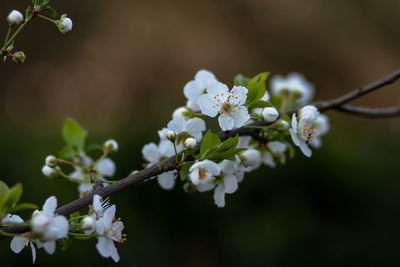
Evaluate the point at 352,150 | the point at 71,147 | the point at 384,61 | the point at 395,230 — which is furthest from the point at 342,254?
the point at 384,61

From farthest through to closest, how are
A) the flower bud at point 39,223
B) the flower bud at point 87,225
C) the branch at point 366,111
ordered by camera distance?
the branch at point 366,111 < the flower bud at point 87,225 < the flower bud at point 39,223

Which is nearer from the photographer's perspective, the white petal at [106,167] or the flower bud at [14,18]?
the flower bud at [14,18]

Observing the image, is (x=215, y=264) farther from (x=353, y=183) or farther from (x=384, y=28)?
(x=384, y=28)

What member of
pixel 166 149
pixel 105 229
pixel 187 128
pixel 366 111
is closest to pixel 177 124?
pixel 187 128

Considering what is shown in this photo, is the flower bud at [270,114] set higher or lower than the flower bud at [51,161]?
lower

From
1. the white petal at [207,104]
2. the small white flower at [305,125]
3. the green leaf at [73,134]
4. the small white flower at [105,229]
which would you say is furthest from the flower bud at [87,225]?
the small white flower at [305,125]

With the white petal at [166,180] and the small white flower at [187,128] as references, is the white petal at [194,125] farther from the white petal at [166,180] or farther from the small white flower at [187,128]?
the white petal at [166,180]

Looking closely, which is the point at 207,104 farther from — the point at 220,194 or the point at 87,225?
the point at 87,225

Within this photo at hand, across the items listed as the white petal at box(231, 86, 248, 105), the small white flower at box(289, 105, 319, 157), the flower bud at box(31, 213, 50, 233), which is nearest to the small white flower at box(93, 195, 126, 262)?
the flower bud at box(31, 213, 50, 233)
